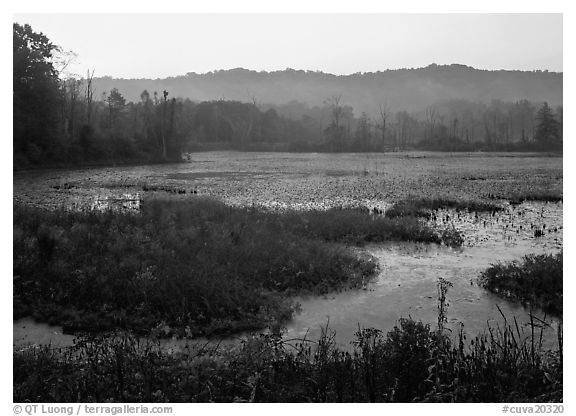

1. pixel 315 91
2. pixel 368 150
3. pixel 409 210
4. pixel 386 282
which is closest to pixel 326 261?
pixel 386 282

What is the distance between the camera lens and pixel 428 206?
2228 cm

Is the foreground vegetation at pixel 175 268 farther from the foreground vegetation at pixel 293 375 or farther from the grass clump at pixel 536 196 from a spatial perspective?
the grass clump at pixel 536 196

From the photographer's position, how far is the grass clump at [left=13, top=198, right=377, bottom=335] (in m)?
8.98

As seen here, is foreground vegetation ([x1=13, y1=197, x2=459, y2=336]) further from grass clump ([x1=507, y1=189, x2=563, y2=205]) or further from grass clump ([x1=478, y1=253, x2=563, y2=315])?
grass clump ([x1=507, y1=189, x2=563, y2=205])

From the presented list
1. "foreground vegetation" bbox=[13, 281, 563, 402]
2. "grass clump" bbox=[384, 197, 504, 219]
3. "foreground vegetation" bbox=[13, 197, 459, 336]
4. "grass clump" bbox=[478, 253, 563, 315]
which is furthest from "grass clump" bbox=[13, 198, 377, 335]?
"grass clump" bbox=[384, 197, 504, 219]

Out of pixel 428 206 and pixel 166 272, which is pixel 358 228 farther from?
pixel 166 272

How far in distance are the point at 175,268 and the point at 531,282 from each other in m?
8.42

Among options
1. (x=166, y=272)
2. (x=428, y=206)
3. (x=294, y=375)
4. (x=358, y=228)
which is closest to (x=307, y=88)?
(x=428, y=206)

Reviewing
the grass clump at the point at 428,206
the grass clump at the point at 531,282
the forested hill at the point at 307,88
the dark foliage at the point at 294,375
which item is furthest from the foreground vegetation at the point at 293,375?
the forested hill at the point at 307,88

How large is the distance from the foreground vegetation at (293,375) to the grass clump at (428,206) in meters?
12.5

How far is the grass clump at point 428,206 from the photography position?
19922 mm

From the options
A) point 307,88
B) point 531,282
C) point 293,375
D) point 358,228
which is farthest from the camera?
point 307,88

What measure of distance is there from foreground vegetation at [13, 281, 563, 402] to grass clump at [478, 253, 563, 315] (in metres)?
2.82
